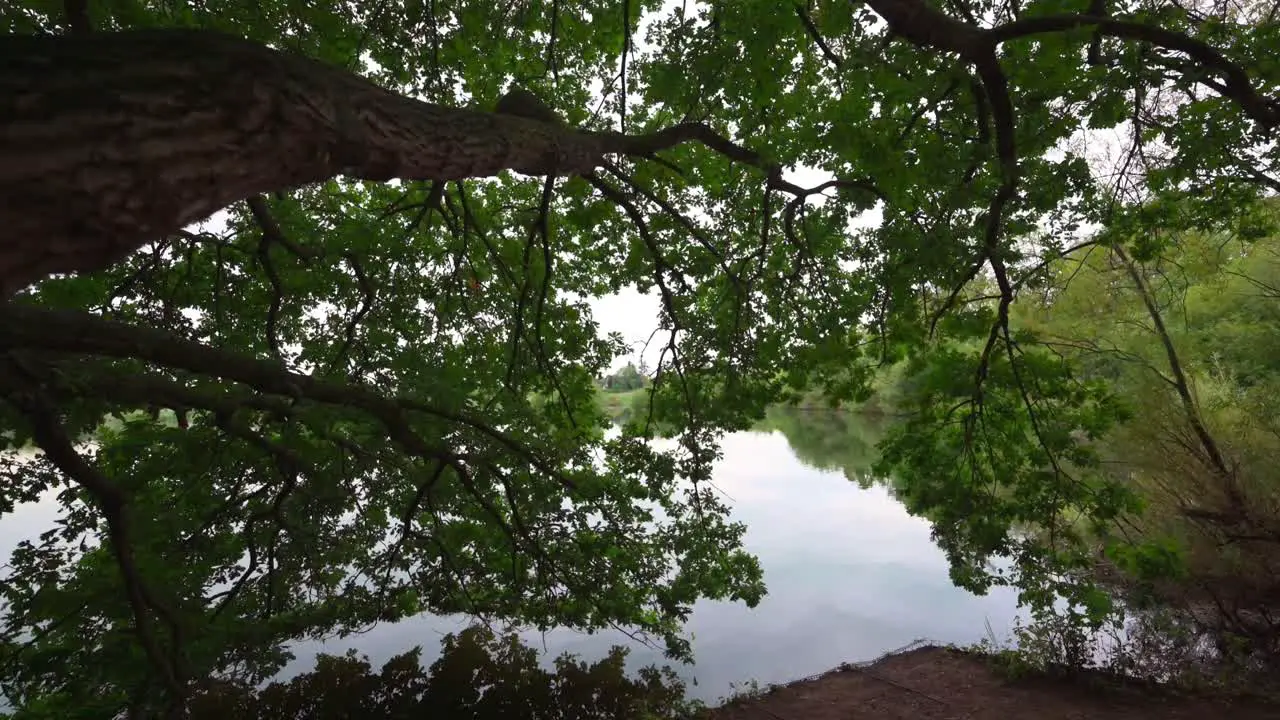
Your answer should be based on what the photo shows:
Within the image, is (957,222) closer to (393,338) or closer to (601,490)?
(601,490)

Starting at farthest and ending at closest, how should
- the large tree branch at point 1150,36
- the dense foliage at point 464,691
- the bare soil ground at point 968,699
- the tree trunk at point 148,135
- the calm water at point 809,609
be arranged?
the calm water at point 809,609
the dense foliage at point 464,691
the bare soil ground at point 968,699
the large tree branch at point 1150,36
the tree trunk at point 148,135

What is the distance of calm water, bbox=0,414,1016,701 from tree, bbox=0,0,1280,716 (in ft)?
5.81

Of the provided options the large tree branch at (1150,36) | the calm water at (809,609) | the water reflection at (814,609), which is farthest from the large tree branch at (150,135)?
the calm water at (809,609)

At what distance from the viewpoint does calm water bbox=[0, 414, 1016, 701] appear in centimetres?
764

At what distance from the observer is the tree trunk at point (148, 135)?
0.85 meters

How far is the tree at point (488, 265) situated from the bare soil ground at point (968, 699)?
83.9 inches

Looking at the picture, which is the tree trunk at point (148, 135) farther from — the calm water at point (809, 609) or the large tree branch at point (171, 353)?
the calm water at point (809, 609)

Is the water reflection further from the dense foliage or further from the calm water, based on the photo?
the dense foliage

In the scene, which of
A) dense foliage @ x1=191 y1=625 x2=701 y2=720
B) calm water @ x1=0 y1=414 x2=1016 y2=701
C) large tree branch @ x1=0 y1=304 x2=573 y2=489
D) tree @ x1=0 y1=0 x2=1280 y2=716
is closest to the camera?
tree @ x1=0 y1=0 x2=1280 y2=716

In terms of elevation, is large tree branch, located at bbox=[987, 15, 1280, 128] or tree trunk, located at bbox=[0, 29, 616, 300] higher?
large tree branch, located at bbox=[987, 15, 1280, 128]

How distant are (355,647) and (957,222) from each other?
8.32m

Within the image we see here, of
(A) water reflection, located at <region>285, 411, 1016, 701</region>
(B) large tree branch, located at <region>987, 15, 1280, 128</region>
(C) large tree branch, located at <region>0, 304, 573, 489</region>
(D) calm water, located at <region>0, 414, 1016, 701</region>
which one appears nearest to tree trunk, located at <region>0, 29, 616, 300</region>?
(C) large tree branch, located at <region>0, 304, 573, 489</region>

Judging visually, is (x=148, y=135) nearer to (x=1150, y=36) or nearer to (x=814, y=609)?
(x=1150, y=36)

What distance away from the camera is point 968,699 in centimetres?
620
